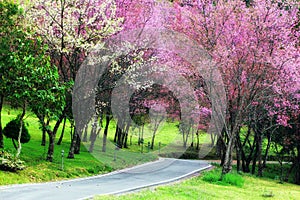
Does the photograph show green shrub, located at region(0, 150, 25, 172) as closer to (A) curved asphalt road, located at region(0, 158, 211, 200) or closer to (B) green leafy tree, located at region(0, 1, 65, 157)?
(B) green leafy tree, located at region(0, 1, 65, 157)

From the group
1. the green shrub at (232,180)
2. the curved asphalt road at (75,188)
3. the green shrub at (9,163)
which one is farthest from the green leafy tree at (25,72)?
the green shrub at (232,180)

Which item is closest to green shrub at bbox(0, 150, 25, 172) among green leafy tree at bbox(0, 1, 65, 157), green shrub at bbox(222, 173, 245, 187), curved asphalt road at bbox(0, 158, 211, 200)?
green leafy tree at bbox(0, 1, 65, 157)

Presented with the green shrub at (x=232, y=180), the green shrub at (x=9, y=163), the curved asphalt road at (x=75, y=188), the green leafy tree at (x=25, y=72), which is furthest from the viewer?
the green shrub at (x=232, y=180)

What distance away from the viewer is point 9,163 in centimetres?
1755

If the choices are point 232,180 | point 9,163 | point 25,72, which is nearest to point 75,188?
point 9,163

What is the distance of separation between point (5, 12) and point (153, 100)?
17905 millimetres

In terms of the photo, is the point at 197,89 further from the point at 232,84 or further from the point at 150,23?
the point at 150,23

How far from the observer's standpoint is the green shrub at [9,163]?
57.2 feet

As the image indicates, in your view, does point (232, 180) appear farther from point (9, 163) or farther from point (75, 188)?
point (9, 163)

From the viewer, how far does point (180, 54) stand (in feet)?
89.4

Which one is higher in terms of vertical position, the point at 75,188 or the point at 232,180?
the point at 232,180

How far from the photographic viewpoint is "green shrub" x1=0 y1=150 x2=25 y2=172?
1744cm

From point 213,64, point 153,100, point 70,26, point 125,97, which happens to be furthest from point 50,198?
point 153,100

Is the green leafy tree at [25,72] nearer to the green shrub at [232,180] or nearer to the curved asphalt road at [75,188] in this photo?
the curved asphalt road at [75,188]
